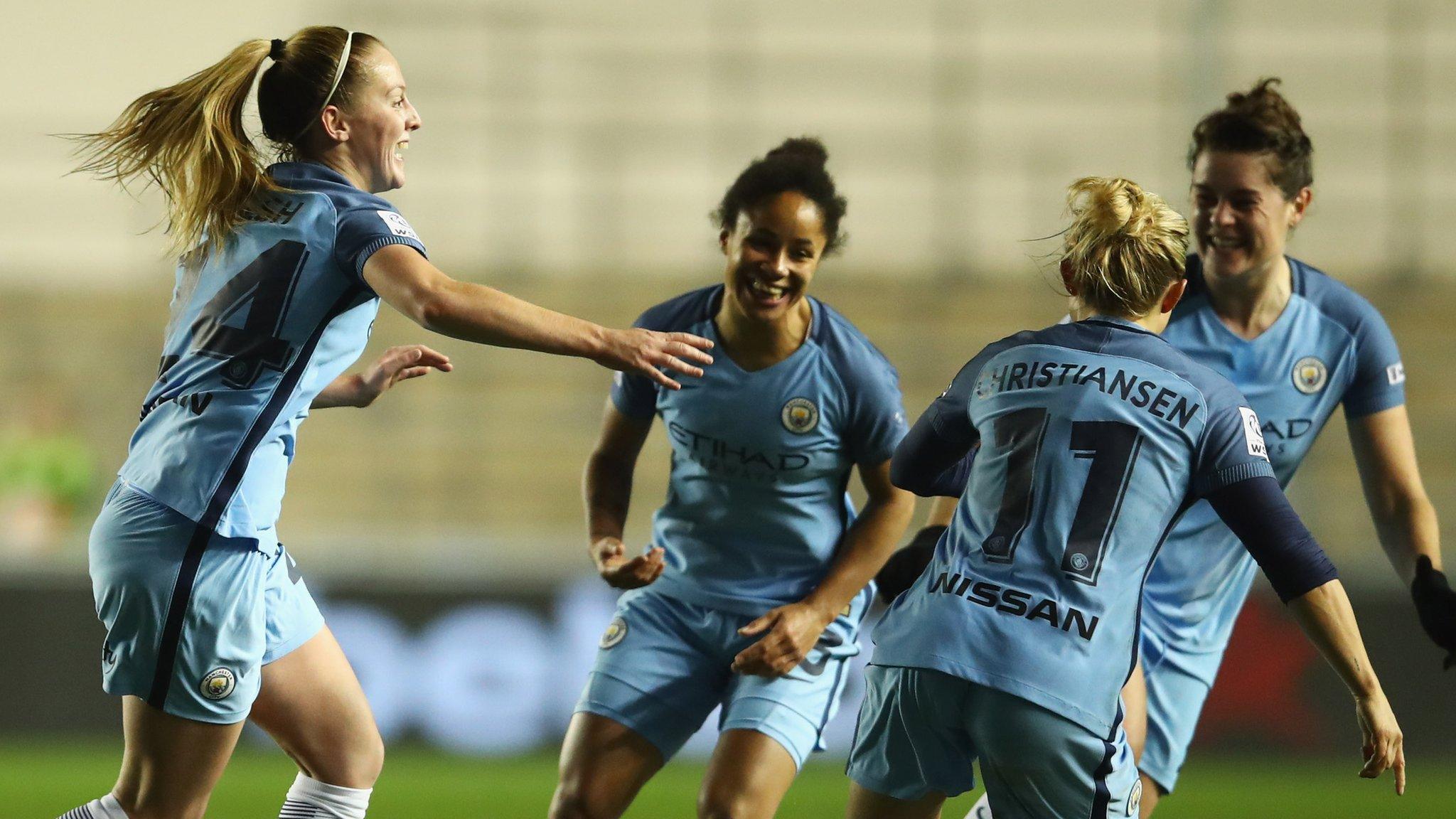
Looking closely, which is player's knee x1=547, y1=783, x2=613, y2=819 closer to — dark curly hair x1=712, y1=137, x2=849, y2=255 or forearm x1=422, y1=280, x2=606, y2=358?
forearm x1=422, y1=280, x2=606, y2=358

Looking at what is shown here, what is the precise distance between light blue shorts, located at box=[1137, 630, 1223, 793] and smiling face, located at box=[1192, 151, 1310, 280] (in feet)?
3.34

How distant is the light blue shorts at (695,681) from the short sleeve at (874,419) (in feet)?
1.52

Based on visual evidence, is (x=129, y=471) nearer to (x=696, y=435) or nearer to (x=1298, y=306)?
(x=696, y=435)

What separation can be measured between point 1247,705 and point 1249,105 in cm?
507

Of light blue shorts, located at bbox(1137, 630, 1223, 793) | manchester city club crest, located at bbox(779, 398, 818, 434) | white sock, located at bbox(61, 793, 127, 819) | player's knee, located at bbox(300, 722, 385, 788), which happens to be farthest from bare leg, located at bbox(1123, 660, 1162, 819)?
white sock, located at bbox(61, 793, 127, 819)

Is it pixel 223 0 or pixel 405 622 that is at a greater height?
pixel 223 0

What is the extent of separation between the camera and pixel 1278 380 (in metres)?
4.20

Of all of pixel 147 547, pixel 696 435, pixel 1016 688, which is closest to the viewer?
pixel 1016 688

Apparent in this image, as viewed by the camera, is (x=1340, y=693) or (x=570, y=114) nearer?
(x=1340, y=693)

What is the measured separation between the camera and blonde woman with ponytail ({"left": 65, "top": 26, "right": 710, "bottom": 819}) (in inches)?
122

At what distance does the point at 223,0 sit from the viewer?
1316 centimetres

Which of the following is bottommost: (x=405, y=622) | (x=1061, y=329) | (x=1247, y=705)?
(x=1247, y=705)

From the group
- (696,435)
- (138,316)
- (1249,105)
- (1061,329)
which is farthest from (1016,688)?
(138,316)

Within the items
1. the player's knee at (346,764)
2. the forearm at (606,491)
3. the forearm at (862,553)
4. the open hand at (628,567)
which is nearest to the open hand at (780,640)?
the forearm at (862,553)
